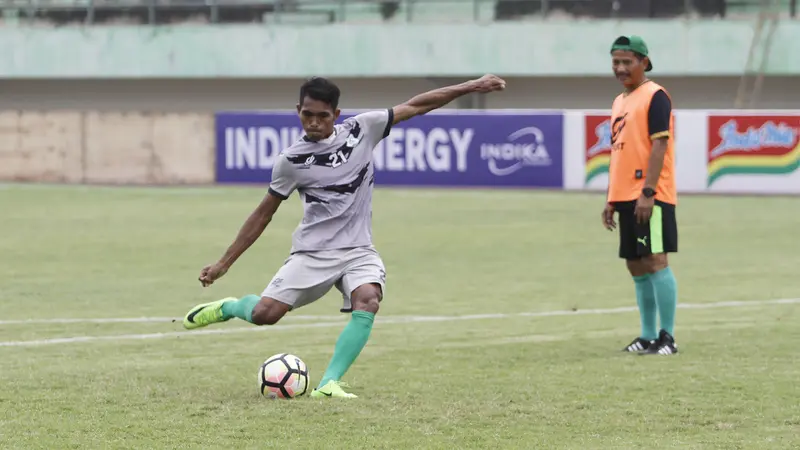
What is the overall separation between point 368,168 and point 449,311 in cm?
459

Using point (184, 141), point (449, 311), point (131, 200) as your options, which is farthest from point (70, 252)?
point (184, 141)

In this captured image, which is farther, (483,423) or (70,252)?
(70,252)

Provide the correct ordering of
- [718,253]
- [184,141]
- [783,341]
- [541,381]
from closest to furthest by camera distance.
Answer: [541,381]
[783,341]
[718,253]
[184,141]

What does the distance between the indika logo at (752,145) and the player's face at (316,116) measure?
2040 centimetres

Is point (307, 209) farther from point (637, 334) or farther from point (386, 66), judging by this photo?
point (386, 66)

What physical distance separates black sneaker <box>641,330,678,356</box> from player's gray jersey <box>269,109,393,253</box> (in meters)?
2.51

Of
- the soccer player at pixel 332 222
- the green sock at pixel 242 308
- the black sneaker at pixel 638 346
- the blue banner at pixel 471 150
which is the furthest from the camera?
the blue banner at pixel 471 150

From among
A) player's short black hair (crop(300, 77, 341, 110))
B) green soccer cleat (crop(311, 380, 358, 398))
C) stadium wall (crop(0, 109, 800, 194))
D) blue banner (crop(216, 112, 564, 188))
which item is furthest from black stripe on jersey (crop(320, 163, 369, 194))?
blue banner (crop(216, 112, 564, 188))

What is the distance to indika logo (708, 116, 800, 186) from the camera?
2738 centimetres

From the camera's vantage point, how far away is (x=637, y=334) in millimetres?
11211

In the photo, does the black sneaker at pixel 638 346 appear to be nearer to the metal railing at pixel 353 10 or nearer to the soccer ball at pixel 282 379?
the soccer ball at pixel 282 379

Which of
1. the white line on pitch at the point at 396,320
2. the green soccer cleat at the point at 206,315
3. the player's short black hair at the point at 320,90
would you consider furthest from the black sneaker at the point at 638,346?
the player's short black hair at the point at 320,90

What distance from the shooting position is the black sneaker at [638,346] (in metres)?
10.2

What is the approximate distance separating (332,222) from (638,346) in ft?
9.00
